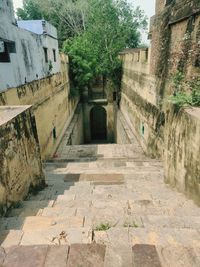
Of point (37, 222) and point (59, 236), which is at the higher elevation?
point (59, 236)

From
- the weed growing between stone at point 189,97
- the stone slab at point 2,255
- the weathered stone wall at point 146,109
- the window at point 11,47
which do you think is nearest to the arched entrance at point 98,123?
the weathered stone wall at point 146,109

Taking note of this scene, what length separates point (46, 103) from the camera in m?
11.1

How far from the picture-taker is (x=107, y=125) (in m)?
22.7

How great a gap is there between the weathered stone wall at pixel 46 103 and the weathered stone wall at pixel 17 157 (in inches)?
77.3

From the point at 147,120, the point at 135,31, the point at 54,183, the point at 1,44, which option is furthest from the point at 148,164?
the point at 135,31

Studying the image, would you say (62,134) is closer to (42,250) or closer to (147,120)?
(147,120)

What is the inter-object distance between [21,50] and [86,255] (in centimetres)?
769

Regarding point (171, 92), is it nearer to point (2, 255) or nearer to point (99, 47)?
point (2, 255)

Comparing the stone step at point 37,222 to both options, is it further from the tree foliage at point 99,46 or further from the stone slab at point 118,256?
the tree foliage at point 99,46

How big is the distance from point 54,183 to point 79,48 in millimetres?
14582

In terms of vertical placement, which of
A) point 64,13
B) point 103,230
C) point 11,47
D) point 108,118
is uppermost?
point 64,13

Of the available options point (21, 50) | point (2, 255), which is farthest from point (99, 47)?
point (2, 255)

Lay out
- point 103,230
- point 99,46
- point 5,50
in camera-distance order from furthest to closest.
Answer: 1. point 99,46
2. point 5,50
3. point 103,230

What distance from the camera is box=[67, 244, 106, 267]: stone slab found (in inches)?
87.9
